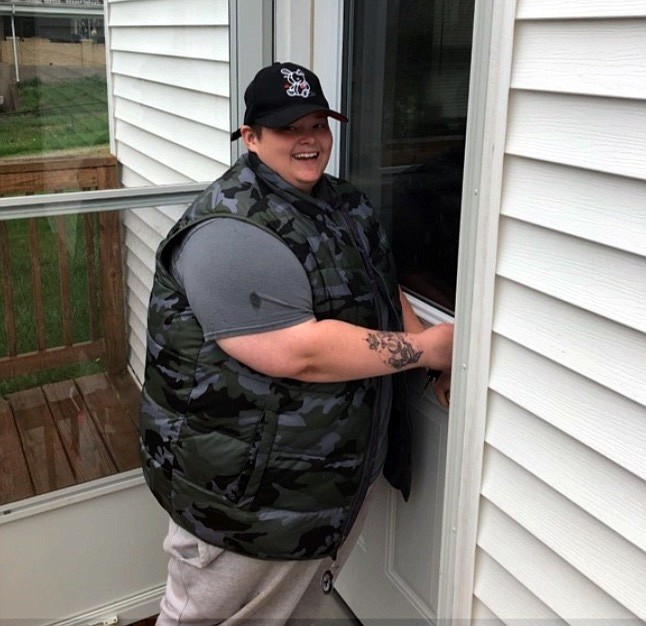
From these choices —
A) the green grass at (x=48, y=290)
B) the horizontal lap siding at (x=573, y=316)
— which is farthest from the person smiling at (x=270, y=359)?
the green grass at (x=48, y=290)

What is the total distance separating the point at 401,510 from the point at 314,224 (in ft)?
3.02

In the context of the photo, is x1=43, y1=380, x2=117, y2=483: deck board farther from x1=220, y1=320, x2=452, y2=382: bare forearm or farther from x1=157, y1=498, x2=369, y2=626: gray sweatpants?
x1=220, y1=320, x2=452, y2=382: bare forearm

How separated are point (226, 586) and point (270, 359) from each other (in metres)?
0.59

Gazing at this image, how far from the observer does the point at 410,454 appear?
199cm

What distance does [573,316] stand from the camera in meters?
1.38

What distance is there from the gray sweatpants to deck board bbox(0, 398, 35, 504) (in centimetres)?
62

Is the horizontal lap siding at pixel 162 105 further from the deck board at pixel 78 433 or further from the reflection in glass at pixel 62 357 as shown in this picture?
the deck board at pixel 78 433

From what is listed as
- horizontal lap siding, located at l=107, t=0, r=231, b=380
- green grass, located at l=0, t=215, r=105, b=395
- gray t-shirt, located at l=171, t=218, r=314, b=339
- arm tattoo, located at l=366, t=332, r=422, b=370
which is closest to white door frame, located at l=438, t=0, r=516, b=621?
arm tattoo, located at l=366, t=332, r=422, b=370

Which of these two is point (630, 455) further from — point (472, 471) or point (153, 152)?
point (153, 152)

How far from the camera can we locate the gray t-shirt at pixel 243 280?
155 cm

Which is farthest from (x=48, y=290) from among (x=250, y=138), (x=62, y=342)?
→ (x=250, y=138)

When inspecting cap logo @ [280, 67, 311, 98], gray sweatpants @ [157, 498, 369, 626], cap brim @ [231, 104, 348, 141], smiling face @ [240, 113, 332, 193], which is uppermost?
cap logo @ [280, 67, 311, 98]

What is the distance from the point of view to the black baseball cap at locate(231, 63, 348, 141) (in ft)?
5.46

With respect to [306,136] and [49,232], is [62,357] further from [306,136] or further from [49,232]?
[306,136]
